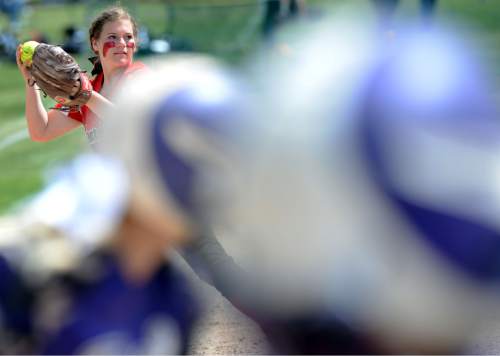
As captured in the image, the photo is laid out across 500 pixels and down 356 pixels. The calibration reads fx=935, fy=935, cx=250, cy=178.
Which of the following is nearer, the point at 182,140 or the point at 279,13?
the point at 182,140

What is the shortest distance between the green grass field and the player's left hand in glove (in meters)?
5.17

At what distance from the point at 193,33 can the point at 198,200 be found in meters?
12.0

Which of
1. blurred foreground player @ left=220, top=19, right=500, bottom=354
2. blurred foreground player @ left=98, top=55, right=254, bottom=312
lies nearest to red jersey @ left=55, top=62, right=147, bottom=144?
blurred foreground player @ left=98, top=55, right=254, bottom=312

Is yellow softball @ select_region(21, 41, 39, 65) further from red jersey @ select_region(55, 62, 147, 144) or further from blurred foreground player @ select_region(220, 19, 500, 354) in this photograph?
blurred foreground player @ select_region(220, 19, 500, 354)

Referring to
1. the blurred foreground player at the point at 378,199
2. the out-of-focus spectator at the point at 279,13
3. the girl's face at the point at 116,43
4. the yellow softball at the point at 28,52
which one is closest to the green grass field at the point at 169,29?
the out-of-focus spectator at the point at 279,13

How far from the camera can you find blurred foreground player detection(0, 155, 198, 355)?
4.58ft

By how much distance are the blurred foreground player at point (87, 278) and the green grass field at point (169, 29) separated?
18.9 feet

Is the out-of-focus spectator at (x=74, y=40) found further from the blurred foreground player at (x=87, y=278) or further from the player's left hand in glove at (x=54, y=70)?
the blurred foreground player at (x=87, y=278)

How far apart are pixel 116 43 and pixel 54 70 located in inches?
35.3

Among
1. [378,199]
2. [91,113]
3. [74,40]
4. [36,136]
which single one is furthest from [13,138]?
[378,199]

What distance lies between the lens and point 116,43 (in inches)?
112

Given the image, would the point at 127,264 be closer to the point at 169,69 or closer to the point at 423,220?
the point at 169,69

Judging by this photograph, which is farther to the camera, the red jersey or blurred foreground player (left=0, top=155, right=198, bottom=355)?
the red jersey

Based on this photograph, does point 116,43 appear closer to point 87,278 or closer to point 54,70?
point 54,70
